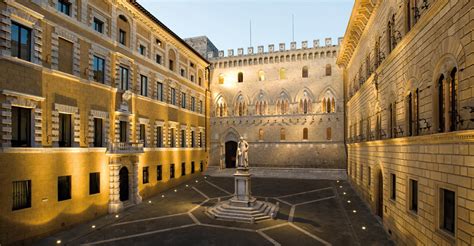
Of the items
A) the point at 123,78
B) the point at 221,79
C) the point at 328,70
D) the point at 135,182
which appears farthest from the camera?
the point at 221,79

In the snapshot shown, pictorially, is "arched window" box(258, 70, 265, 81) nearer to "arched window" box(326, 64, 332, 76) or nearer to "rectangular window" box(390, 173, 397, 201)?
"arched window" box(326, 64, 332, 76)

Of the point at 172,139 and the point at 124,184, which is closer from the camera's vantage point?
the point at 124,184

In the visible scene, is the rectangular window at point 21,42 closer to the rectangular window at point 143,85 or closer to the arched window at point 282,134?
the rectangular window at point 143,85

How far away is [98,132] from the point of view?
20.5 m

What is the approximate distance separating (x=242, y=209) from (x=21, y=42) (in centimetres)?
1613

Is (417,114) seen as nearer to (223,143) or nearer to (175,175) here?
(175,175)

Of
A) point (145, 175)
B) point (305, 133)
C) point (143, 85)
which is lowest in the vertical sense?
point (145, 175)

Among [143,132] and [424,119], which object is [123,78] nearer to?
[143,132]

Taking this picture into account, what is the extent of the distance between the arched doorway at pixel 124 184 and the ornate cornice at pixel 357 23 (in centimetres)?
2145

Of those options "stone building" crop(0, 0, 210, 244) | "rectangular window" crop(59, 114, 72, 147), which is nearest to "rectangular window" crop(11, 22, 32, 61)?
"stone building" crop(0, 0, 210, 244)

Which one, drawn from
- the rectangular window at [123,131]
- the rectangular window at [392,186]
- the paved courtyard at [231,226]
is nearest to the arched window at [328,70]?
the paved courtyard at [231,226]

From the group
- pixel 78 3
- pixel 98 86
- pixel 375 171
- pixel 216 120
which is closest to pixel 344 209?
pixel 375 171

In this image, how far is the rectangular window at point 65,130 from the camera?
17422 millimetres

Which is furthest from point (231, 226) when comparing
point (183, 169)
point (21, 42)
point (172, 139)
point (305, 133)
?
point (305, 133)
